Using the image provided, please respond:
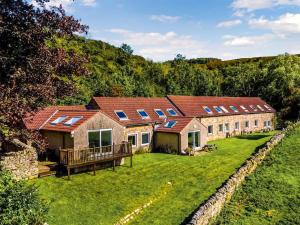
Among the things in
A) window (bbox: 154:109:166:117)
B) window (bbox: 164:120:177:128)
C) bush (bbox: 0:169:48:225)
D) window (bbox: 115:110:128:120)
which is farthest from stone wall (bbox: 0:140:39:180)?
window (bbox: 154:109:166:117)

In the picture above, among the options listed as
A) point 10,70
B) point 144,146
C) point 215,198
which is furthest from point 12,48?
point 144,146

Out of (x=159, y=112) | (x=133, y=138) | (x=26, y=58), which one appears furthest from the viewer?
(x=159, y=112)

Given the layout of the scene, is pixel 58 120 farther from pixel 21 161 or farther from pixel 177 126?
pixel 177 126

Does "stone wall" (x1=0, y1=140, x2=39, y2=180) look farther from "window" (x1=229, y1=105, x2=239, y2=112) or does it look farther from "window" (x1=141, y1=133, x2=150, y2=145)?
"window" (x1=229, y1=105, x2=239, y2=112)

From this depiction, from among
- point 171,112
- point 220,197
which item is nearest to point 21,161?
point 220,197

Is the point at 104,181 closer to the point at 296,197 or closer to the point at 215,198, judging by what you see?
the point at 215,198

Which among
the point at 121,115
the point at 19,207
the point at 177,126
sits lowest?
the point at 19,207
